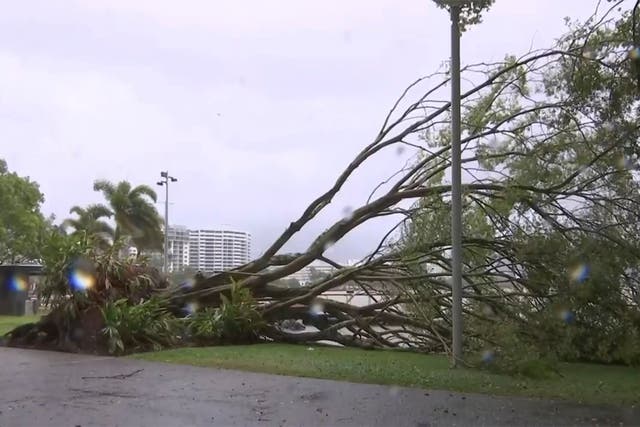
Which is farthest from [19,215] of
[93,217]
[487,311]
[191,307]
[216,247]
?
[487,311]

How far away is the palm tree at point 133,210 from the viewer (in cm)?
4138

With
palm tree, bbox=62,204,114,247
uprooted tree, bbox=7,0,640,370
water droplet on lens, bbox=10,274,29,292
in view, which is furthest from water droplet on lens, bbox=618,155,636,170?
palm tree, bbox=62,204,114,247

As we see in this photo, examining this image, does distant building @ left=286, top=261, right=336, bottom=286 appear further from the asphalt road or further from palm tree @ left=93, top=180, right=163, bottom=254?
palm tree @ left=93, top=180, right=163, bottom=254

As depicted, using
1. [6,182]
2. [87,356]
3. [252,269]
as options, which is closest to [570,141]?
[252,269]

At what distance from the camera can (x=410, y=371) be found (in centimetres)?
1148

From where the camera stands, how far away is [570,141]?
44.4ft

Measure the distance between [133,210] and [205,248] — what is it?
8.02 meters

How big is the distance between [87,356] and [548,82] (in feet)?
36.5

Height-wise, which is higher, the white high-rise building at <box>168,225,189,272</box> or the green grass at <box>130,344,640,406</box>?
the white high-rise building at <box>168,225,189,272</box>

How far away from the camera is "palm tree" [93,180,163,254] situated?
136 feet

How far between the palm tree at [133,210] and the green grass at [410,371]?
27.2 metres

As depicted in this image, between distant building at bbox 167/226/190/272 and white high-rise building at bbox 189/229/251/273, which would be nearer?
white high-rise building at bbox 189/229/251/273

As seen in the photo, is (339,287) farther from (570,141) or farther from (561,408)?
(561,408)

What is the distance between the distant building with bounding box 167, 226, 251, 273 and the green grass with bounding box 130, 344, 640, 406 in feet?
33.2
